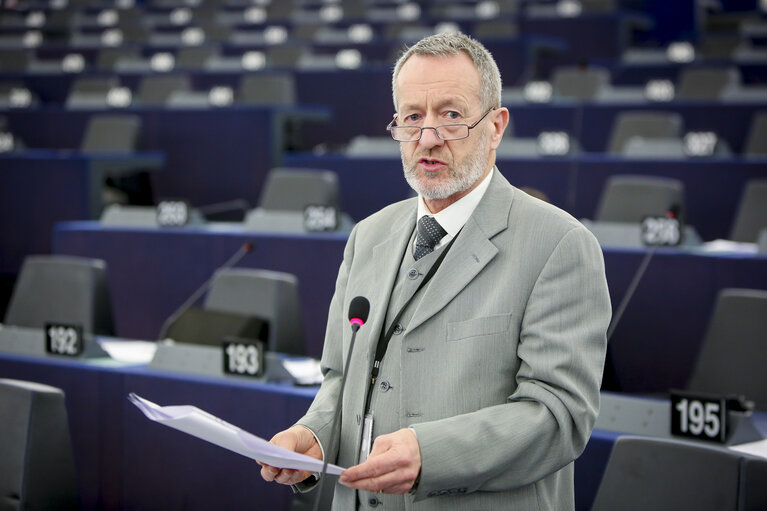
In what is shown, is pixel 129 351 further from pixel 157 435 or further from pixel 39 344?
pixel 157 435

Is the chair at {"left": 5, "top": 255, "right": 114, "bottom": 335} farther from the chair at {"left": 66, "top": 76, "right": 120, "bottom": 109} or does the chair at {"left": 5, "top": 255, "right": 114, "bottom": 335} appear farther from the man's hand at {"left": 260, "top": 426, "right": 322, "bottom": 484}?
the chair at {"left": 66, "top": 76, "right": 120, "bottom": 109}

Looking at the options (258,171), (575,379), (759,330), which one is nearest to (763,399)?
(759,330)

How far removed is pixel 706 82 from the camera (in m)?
6.82

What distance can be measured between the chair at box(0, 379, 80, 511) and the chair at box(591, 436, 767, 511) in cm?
120

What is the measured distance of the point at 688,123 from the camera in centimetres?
618

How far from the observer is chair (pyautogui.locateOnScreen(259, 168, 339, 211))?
478 cm

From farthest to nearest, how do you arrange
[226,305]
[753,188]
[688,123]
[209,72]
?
[209,72], [688,123], [753,188], [226,305]

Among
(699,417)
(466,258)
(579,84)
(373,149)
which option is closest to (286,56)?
(579,84)

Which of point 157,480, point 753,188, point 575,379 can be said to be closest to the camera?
point 575,379

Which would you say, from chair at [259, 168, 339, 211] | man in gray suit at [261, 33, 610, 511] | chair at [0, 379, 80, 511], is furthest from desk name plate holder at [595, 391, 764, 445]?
chair at [259, 168, 339, 211]

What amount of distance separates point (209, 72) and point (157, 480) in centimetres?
570

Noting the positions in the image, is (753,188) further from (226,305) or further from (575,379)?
(575,379)

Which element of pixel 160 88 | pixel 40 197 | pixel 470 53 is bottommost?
pixel 40 197

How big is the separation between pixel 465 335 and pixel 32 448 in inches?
48.0
